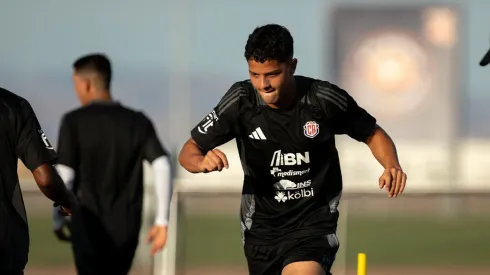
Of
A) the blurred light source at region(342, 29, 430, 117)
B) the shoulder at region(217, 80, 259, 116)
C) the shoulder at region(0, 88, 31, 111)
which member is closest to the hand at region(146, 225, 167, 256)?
the shoulder at region(217, 80, 259, 116)

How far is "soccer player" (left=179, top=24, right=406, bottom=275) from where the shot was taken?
27.1 feet

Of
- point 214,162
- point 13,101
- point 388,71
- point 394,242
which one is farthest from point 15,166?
point 388,71

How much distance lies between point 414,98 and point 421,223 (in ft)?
16.6

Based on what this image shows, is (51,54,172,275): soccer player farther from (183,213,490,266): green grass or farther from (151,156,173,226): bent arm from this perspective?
(183,213,490,266): green grass

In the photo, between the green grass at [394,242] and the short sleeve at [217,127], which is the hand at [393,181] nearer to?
the short sleeve at [217,127]

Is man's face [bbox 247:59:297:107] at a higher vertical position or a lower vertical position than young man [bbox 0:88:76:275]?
higher

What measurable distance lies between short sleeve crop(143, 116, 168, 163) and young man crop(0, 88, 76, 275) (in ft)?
9.39

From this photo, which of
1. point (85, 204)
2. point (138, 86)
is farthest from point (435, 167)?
point (138, 86)

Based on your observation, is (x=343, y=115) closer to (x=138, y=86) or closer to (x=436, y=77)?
(x=436, y=77)

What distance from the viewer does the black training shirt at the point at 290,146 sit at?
27.2ft

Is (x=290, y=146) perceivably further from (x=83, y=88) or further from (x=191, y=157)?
(x=83, y=88)

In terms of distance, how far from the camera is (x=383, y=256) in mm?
26766

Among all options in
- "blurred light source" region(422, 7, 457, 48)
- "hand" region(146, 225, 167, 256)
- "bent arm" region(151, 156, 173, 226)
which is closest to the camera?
"hand" region(146, 225, 167, 256)

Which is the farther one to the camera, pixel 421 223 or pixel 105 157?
pixel 421 223
